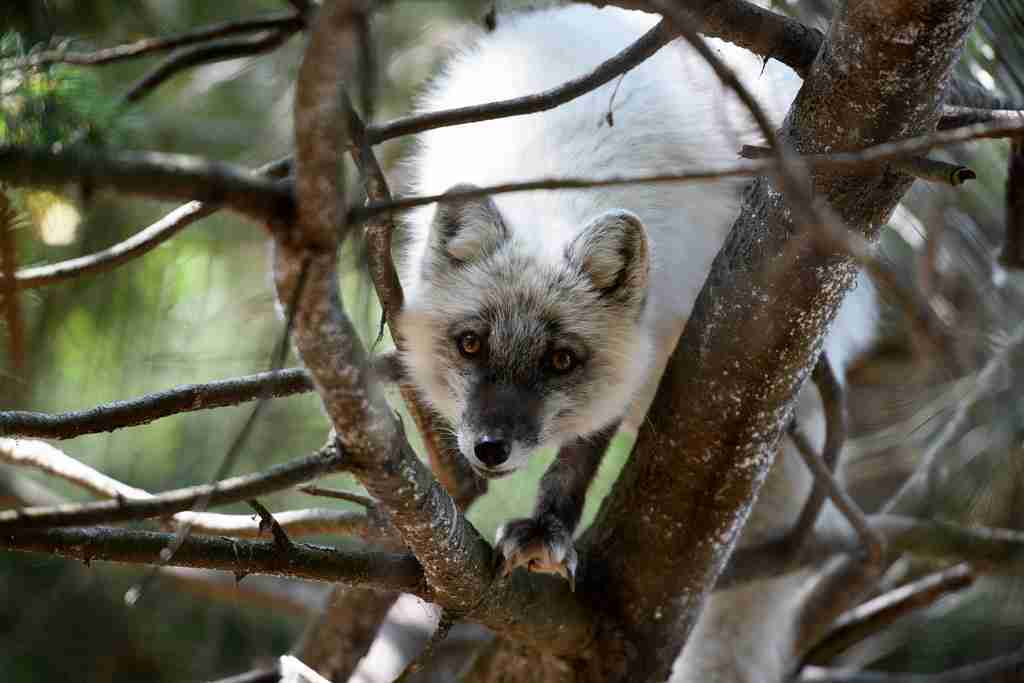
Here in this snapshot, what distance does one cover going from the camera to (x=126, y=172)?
1.36 metres

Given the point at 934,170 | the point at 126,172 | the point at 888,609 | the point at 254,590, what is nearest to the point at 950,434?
the point at 888,609

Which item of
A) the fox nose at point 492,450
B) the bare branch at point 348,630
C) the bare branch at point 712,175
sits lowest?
the bare branch at point 348,630

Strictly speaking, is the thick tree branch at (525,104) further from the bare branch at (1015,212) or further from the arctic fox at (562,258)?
the bare branch at (1015,212)

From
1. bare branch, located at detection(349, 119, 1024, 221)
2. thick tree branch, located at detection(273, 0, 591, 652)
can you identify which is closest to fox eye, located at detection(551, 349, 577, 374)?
thick tree branch, located at detection(273, 0, 591, 652)

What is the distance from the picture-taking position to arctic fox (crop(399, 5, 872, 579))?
343 centimetres

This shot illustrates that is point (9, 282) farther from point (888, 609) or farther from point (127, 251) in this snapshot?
point (888, 609)

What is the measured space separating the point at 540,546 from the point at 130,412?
1.30m

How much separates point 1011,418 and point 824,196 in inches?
96.1

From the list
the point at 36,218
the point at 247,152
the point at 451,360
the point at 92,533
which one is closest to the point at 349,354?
the point at 92,533

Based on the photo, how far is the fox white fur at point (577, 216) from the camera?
11.7 ft

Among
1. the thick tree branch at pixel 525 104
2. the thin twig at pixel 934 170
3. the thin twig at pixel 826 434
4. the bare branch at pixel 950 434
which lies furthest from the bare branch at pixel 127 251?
the bare branch at pixel 950 434

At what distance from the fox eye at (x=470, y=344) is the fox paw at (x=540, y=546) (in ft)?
2.09

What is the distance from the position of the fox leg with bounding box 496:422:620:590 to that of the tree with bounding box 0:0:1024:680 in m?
0.07

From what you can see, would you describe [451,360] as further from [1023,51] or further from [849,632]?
[849,632]
